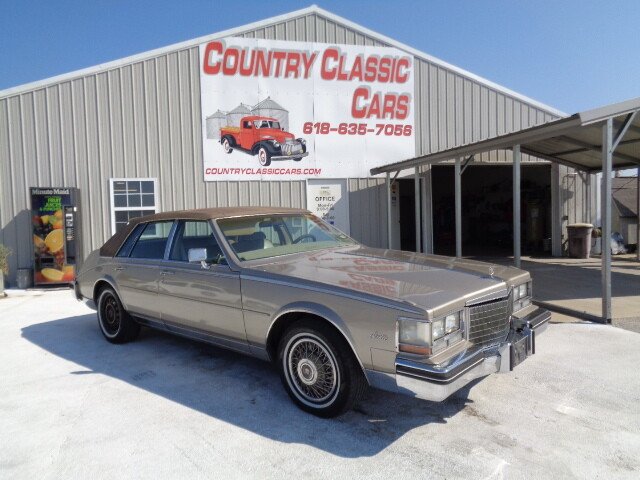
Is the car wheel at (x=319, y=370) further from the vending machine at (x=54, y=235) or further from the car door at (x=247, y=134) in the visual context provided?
the car door at (x=247, y=134)

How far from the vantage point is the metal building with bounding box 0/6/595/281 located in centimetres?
1005

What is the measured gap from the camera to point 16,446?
3.16 m

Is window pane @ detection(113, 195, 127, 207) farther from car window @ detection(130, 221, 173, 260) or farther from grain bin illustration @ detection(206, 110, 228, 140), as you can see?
car window @ detection(130, 221, 173, 260)

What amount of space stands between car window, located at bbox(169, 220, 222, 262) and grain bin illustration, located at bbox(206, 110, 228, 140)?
21.8 ft

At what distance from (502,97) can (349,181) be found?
16.0 feet

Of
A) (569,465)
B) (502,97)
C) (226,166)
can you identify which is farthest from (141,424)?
(502,97)

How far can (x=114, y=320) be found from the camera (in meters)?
5.53

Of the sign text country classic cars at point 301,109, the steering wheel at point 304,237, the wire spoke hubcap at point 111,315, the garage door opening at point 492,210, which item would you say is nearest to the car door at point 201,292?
the steering wheel at point 304,237

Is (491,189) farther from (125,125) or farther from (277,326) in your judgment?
(277,326)

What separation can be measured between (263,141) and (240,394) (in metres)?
8.22

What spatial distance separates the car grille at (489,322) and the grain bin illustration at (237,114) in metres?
8.84

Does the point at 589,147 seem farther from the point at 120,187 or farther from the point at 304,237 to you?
the point at 120,187

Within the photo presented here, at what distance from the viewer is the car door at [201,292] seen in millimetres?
3971

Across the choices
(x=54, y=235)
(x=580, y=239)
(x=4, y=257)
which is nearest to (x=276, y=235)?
(x=54, y=235)
